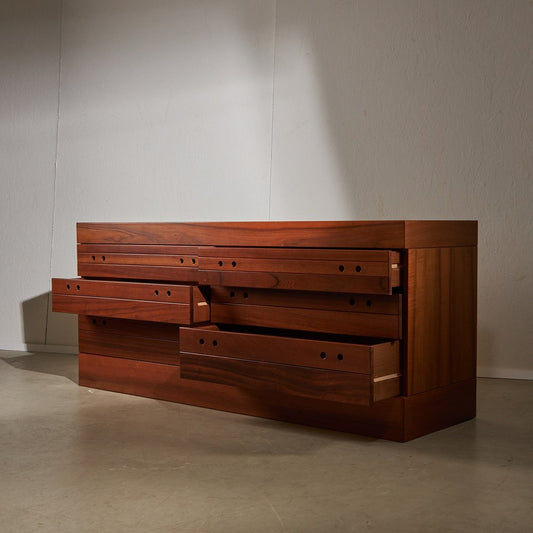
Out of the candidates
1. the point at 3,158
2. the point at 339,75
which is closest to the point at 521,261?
the point at 339,75

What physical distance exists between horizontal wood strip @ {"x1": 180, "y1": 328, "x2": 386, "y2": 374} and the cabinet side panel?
0.11 meters

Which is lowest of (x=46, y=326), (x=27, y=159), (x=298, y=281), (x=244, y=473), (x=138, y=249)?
(x=244, y=473)

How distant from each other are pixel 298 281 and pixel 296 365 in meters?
0.27

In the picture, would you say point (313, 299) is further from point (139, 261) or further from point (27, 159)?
point (27, 159)

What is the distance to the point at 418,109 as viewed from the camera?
3.38 meters

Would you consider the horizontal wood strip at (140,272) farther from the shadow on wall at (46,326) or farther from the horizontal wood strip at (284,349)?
the shadow on wall at (46,326)

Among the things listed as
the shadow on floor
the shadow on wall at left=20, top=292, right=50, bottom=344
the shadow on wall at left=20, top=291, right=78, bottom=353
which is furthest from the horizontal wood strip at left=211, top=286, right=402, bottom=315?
the shadow on wall at left=20, top=292, right=50, bottom=344

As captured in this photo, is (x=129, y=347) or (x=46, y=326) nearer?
(x=129, y=347)

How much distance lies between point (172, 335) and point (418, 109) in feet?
4.70

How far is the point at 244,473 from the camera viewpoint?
6.73ft

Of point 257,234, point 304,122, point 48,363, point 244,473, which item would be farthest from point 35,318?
point 244,473

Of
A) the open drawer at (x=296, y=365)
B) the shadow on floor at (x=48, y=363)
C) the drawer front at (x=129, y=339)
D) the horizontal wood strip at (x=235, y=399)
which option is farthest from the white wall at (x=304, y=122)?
the open drawer at (x=296, y=365)

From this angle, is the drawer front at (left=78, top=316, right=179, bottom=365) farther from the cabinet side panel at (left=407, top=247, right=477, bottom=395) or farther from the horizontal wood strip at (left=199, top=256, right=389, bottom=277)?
the cabinet side panel at (left=407, top=247, right=477, bottom=395)

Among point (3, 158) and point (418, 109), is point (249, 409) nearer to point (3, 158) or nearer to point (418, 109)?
point (418, 109)
